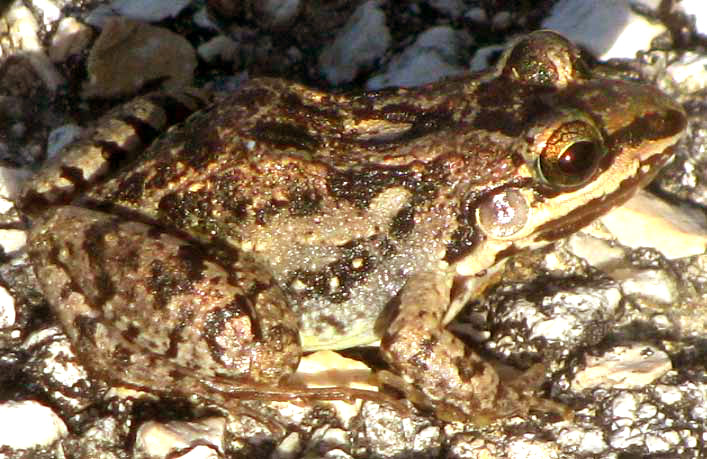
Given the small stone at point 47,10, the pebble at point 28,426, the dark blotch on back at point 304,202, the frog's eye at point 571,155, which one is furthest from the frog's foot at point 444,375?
the small stone at point 47,10

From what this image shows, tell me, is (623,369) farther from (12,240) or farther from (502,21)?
(12,240)

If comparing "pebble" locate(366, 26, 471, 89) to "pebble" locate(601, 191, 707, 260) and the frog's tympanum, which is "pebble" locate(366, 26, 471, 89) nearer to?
the frog's tympanum

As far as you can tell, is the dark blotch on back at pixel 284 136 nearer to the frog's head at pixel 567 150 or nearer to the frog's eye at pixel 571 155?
the frog's head at pixel 567 150

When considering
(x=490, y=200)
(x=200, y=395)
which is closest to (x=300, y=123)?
(x=490, y=200)

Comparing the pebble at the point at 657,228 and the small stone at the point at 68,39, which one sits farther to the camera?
the small stone at the point at 68,39

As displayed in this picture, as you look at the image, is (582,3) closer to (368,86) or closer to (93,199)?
(368,86)

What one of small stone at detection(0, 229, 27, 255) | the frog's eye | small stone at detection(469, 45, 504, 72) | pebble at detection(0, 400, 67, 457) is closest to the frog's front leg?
the frog's eye

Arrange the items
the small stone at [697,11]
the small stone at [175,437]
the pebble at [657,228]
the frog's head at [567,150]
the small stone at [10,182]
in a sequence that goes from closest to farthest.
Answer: the small stone at [175,437], the frog's head at [567,150], the pebble at [657,228], the small stone at [10,182], the small stone at [697,11]
